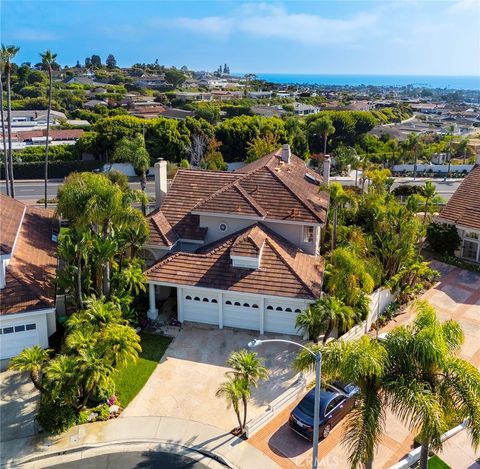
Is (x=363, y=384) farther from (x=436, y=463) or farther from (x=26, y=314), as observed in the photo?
(x=26, y=314)

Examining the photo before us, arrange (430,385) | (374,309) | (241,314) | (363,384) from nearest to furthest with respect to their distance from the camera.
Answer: (430,385), (363,384), (241,314), (374,309)

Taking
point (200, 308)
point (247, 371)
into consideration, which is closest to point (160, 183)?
point (200, 308)

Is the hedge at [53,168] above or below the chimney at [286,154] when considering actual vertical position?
below

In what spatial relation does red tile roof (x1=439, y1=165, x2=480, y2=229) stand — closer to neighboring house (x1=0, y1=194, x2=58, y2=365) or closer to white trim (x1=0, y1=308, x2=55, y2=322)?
neighboring house (x1=0, y1=194, x2=58, y2=365)

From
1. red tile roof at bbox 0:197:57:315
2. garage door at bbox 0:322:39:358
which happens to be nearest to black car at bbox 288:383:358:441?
red tile roof at bbox 0:197:57:315

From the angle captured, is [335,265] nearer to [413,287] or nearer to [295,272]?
[295,272]

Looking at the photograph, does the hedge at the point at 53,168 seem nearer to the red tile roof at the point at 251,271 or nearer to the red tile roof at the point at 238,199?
the red tile roof at the point at 238,199

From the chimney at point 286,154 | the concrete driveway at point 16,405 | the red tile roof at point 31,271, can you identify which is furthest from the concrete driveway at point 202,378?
the chimney at point 286,154
